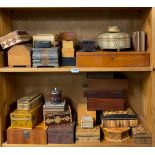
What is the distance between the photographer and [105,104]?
5.70 ft

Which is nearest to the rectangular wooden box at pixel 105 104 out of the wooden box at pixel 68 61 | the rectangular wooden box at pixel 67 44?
the wooden box at pixel 68 61

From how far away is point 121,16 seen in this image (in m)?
1.90

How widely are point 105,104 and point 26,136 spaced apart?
50 centimetres

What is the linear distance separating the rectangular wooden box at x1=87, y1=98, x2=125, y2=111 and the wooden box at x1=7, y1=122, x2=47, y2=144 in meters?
0.31

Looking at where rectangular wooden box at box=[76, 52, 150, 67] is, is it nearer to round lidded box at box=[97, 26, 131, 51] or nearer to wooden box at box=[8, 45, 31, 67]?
round lidded box at box=[97, 26, 131, 51]

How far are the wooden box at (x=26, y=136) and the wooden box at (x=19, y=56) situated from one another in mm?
377

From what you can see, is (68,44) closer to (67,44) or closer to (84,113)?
(67,44)

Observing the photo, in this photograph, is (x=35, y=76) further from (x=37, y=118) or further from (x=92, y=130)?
(x=92, y=130)

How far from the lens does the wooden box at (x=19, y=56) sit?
5.42 ft

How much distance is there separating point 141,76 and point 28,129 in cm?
81

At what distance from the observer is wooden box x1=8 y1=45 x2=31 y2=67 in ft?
5.42

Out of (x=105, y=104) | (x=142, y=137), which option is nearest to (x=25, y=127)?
(x=105, y=104)

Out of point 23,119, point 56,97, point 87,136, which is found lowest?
point 87,136
